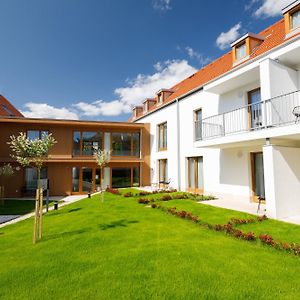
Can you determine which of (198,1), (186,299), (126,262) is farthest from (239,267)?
(198,1)

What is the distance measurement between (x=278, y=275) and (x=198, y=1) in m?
14.4

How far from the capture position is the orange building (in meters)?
19.6

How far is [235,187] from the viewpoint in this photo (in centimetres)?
1257

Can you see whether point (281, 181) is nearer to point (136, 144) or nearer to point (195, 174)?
point (195, 174)

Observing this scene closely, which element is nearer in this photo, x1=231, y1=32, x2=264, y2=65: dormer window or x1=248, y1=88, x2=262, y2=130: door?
x1=248, y1=88, x2=262, y2=130: door

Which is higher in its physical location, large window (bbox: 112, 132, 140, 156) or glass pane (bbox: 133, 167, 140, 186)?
large window (bbox: 112, 132, 140, 156)

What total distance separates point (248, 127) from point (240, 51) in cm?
501

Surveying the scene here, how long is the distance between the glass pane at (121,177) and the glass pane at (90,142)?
2752mm

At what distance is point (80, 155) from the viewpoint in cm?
2081

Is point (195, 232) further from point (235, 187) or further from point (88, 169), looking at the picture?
point (88, 169)

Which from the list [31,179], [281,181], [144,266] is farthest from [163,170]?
[144,266]

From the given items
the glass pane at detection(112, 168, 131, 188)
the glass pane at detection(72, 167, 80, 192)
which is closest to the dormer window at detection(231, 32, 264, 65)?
the glass pane at detection(112, 168, 131, 188)

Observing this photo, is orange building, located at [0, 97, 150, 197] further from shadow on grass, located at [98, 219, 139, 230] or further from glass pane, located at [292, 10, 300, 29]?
glass pane, located at [292, 10, 300, 29]

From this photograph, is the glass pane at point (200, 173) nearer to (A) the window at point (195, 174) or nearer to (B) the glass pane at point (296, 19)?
(A) the window at point (195, 174)
